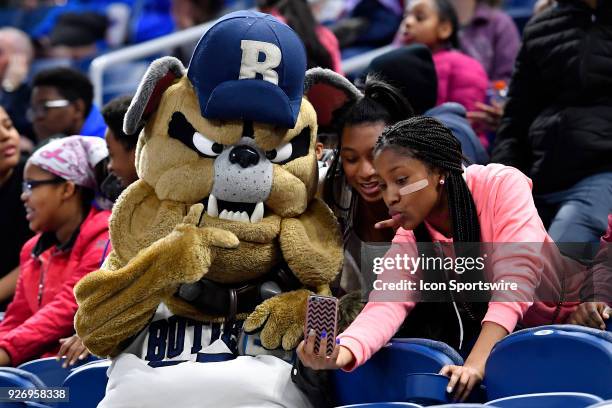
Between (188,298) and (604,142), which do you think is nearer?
(188,298)

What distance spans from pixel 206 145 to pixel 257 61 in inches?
8.7

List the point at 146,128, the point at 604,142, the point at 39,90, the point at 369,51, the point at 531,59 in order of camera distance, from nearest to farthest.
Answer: the point at 146,128 < the point at 604,142 < the point at 531,59 < the point at 39,90 < the point at 369,51

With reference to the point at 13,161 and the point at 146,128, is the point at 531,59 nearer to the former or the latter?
the point at 146,128

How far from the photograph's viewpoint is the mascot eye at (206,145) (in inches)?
99.1

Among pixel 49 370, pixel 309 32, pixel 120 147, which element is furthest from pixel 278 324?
pixel 309 32

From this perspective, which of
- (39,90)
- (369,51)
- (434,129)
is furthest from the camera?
(369,51)

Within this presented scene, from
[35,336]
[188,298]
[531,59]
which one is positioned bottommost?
[35,336]

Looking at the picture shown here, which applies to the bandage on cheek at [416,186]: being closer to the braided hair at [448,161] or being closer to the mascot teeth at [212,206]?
the braided hair at [448,161]

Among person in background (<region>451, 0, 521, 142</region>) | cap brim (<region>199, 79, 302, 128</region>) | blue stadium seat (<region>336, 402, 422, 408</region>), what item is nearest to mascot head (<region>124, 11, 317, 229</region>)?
cap brim (<region>199, 79, 302, 128</region>)

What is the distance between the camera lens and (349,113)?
2.78 metres

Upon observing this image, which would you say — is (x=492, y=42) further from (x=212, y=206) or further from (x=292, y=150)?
(x=212, y=206)

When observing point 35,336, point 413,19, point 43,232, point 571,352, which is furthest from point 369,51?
point 571,352

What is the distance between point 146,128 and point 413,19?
1.87 metres

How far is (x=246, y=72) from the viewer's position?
2496 mm
